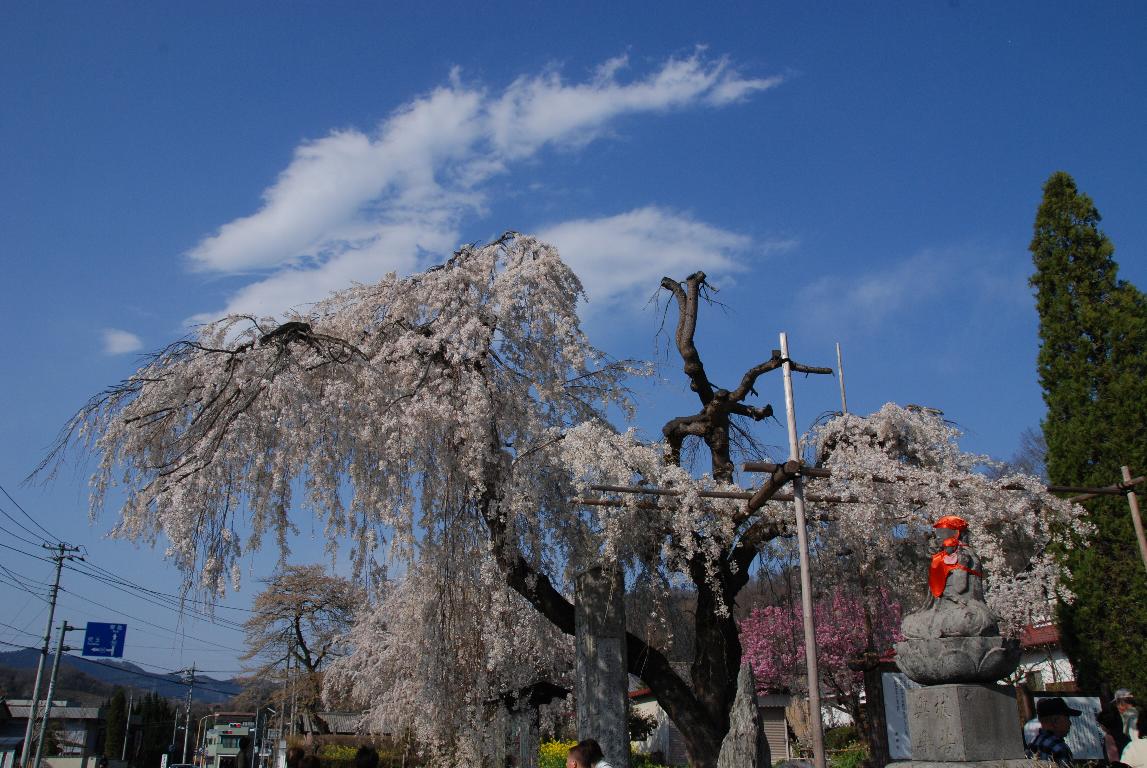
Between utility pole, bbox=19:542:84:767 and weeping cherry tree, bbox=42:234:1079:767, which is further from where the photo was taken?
utility pole, bbox=19:542:84:767

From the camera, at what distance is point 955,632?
6.91m

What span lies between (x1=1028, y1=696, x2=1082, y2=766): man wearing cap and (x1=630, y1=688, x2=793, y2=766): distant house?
20552mm

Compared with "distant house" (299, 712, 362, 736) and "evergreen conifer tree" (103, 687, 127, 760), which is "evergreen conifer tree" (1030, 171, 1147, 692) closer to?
"distant house" (299, 712, 362, 736)

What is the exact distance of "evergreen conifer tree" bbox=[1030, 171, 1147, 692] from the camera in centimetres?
1255

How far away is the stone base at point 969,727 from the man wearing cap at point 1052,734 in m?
0.25

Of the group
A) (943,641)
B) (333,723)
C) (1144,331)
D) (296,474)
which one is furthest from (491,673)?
(333,723)

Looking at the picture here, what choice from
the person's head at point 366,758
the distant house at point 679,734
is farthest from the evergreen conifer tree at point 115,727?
the person's head at point 366,758

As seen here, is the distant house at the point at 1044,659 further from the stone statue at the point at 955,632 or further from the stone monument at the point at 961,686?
the stone monument at the point at 961,686

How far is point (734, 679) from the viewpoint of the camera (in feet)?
38.5

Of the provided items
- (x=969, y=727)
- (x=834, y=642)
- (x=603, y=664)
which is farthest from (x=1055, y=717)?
(x=834, y=642)

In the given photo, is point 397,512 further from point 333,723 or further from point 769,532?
point 333,723

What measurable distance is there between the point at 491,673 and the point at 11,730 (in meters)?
42.4

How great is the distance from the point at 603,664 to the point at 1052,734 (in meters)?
5.27

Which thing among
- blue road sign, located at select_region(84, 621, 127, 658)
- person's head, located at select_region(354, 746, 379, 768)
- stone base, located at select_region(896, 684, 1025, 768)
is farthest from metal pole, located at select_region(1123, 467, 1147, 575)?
blue road sign, located at select_region(84, 621, 127, 658)
